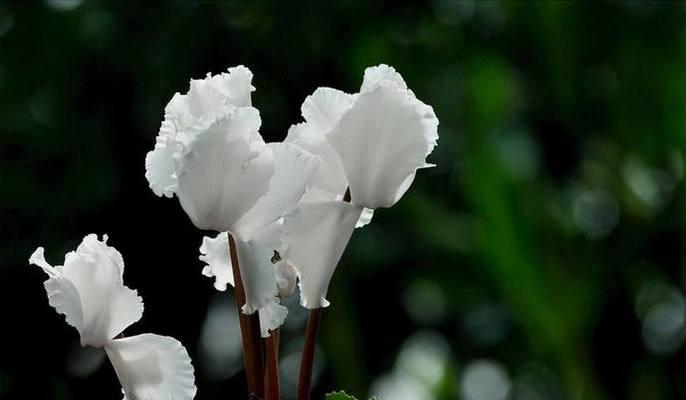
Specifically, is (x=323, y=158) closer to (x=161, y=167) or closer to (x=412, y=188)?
(x=161, y=167)

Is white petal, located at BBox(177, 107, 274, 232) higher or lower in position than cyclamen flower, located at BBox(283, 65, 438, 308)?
higher

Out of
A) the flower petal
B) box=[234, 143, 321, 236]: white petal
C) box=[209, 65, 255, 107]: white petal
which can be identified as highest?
box=[209, 65, 255, 107]: white petal

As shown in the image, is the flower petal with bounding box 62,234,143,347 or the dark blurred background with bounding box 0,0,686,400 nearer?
the flower petal with bounding box 62,234,143,347

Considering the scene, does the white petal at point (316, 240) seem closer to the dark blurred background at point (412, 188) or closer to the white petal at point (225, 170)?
the white petal at point (225, 170)

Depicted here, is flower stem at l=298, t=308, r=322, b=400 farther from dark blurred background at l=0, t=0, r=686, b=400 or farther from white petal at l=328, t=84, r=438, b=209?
dark blurred background at l=0, t=0, r=686, b=400

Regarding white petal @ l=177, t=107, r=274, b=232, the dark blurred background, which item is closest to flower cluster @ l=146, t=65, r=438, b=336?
white petal @ l=177, t=107, r=274, b=232

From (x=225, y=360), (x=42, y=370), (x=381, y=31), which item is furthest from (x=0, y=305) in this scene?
(x=381, y=31)

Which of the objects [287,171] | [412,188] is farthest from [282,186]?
[412,188]
